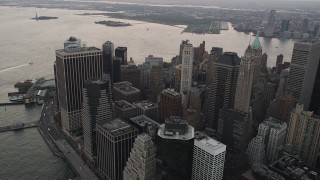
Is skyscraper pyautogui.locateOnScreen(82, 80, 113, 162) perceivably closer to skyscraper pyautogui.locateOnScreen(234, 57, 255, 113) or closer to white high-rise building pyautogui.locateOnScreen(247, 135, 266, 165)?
skyscraper pyautogui.locateOnScreen(234, 57, 255, 113)

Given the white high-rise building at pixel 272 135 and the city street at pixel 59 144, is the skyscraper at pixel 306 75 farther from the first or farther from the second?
the city street at pixel 59 144

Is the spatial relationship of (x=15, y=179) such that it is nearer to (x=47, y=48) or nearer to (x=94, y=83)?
(x=94, y=83)

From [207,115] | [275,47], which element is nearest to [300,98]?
[207,115]

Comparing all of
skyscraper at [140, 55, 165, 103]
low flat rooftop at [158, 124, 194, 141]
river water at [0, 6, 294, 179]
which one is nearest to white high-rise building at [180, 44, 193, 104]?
skyscraper at [140, 55, 165, 103]

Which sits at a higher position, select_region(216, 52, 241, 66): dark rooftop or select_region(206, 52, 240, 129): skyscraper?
select_region(216, 52, 241, 66): dark rooftop

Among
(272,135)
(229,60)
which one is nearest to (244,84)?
(229,60)

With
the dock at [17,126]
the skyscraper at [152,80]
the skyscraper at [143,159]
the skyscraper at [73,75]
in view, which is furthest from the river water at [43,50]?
the skyscraper at [152,80]
